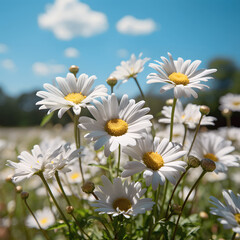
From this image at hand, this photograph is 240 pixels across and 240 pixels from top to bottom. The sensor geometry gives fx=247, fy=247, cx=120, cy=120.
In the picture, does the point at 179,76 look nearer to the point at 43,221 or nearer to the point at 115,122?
the point at 115,122

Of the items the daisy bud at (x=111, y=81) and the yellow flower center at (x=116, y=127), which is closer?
the yellow flower center at (x=116, y=127)

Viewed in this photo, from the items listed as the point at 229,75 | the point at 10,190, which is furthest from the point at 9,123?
the point at 10,190

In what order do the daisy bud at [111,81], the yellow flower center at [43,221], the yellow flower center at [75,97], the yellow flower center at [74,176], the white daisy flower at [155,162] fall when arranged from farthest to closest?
the yellow flower center at [43,221]
the yellow flower center at [74,176]
the daisy bud at [111,81]
the yellow flower center at [75,97]
the white daisy flower at [155,162]

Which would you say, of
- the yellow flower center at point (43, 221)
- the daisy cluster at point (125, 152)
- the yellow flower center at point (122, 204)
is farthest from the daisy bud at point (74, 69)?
the yellow flower center at point (43, 221)

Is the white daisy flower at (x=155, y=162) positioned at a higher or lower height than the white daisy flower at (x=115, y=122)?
lower

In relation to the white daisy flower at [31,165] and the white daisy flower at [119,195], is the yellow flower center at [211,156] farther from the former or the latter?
the white daisy flower at [31,165]

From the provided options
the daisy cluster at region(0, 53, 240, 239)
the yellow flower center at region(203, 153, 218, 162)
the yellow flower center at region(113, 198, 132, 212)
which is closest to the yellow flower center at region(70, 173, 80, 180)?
the daisy cluster at region(0, 53, 240, 239)
